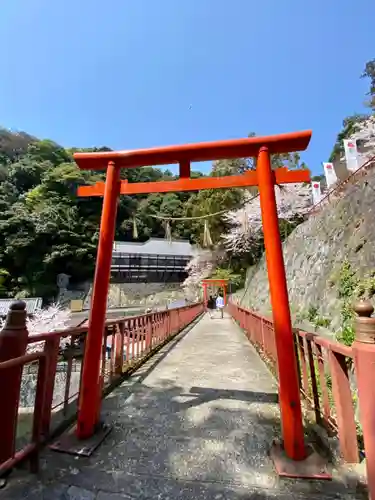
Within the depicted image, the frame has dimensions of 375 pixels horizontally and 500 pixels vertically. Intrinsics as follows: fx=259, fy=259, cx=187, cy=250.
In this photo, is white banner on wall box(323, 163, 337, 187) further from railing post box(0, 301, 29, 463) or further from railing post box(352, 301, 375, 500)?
railing post box(0, 301, 29, 463)

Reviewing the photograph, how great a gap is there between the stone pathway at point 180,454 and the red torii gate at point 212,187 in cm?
31

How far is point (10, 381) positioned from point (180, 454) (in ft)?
4.73

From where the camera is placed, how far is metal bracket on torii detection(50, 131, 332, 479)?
212 cm

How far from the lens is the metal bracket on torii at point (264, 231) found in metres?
2.12

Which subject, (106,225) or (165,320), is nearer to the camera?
(106,225)

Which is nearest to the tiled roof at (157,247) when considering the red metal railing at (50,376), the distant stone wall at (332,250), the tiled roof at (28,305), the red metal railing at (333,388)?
the tiled roof at (28,305)

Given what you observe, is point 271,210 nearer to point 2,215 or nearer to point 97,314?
point 97,314

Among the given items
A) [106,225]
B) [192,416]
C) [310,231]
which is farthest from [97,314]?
[310,231]

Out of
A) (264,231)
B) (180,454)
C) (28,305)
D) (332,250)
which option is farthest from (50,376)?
(28,305)

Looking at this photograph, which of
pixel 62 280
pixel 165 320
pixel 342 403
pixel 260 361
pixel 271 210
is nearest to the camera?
pixel 342 403

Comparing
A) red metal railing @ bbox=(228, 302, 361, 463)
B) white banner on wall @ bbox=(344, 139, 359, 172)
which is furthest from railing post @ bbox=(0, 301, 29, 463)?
white banner on wall @ bbox=(344, 139, 359, 172)

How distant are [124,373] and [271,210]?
3397 millimetres

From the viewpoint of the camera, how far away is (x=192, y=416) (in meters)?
2.81

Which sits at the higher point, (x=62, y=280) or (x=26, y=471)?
(x=62, y=280)
